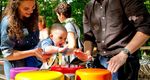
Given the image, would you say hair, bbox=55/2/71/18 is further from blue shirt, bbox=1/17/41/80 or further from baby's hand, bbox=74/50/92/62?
baby's hand, bbox=74/50/92/62

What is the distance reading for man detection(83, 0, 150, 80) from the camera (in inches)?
91.4

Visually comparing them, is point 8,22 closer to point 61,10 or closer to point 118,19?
point 118,19

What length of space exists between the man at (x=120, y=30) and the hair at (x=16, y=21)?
0.48 metres

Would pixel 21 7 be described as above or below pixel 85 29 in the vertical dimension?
above

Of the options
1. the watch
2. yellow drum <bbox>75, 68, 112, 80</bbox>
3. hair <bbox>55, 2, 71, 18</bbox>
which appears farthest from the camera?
hair <bbox>55, 2, 71, 18</bbox>

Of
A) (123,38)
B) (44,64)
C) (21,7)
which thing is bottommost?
(44,64)

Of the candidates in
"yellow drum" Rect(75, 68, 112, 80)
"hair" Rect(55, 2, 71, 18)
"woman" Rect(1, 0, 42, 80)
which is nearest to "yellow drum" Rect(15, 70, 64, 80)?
"yellow drum" Rect(75, 68, 112, 80)

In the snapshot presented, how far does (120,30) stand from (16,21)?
2.57ft

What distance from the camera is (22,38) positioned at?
8.70 feet

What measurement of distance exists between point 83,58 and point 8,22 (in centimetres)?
65

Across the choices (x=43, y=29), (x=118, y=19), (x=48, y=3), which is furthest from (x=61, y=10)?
(x=48, y=3)

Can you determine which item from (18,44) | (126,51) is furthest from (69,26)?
(126,51)

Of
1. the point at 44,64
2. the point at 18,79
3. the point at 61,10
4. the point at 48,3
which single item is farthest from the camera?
the point at 48,3

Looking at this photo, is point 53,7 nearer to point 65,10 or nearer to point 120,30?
point 65,10
